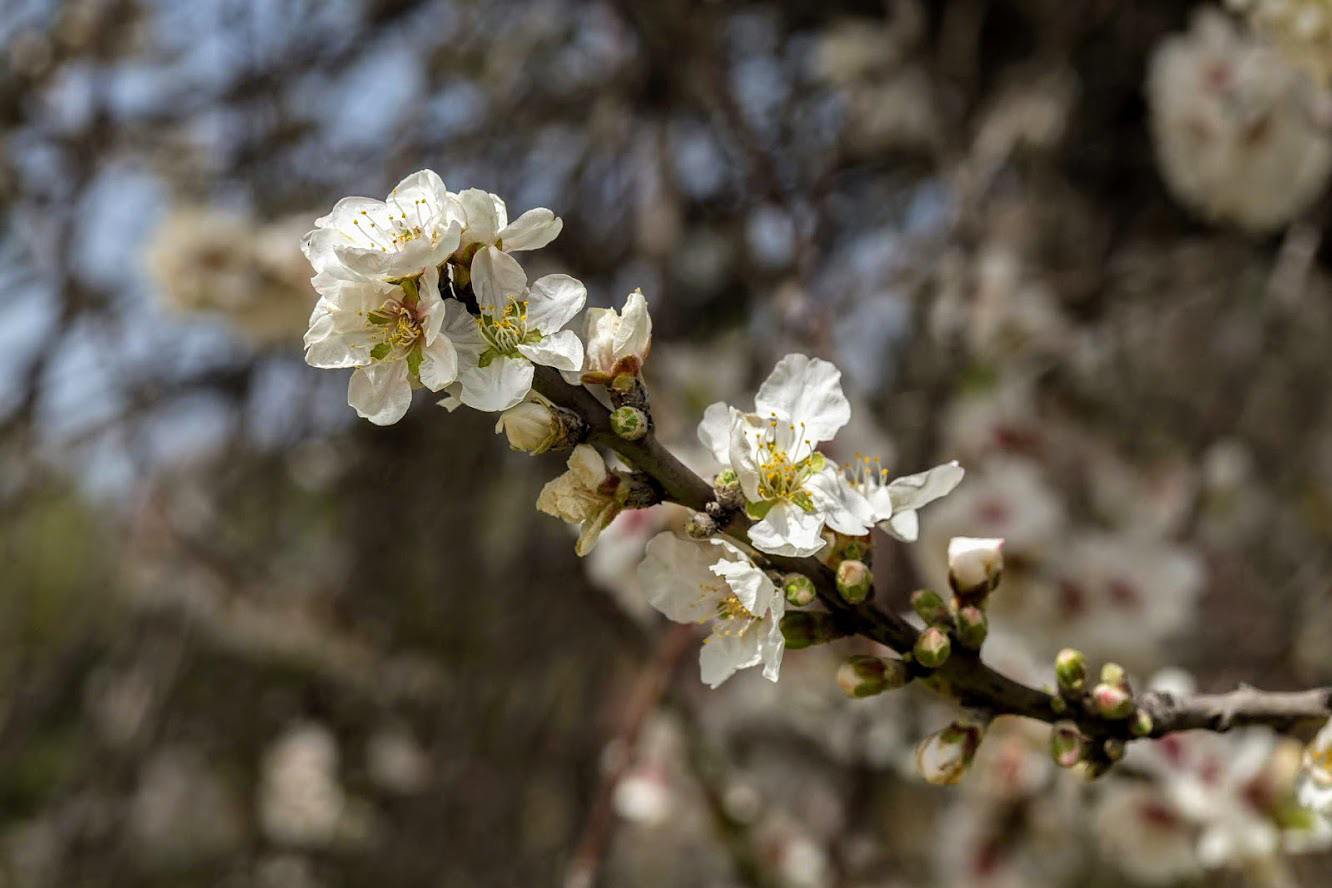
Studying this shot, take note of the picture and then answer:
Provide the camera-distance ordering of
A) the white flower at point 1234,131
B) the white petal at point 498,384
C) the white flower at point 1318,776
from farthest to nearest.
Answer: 1. the white flower at point 1234,131
2. the white flower at point 1318,776
3. the white petal at point 498,384

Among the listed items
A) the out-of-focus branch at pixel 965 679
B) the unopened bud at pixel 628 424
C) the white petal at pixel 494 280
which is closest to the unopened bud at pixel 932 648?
the out-of-focus branch at pixel 965 679

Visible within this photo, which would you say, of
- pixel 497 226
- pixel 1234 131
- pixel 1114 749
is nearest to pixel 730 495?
pixel 497 226

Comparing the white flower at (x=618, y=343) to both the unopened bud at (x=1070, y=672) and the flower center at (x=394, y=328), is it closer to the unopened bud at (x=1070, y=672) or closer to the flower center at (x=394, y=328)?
the flower center at (x=394, y=328)

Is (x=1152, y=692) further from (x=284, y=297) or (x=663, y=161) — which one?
(x=284, y=297)

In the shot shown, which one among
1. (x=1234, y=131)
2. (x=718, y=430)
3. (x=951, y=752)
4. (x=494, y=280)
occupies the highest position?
(x=494, y=280)

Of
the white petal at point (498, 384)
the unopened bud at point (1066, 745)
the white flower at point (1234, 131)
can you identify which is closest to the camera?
the white petal at point (498, 384)

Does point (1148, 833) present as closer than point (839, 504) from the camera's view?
No

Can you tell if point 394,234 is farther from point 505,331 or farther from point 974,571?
point 974,571
